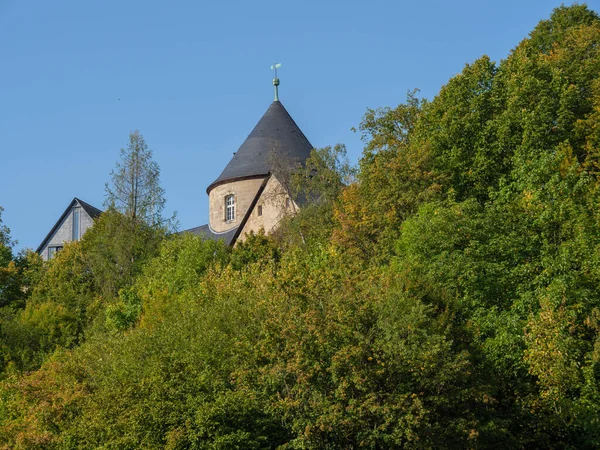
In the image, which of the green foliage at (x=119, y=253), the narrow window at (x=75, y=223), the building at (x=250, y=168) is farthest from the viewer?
the narrow window at (x=75, y=223)

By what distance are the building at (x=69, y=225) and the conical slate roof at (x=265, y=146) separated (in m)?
14.3

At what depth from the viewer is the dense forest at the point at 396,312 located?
2358cm

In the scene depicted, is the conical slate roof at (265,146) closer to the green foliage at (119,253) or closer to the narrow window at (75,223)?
the green foliage at (119,253)

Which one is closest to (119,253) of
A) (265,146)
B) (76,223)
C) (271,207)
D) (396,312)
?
(271,207)

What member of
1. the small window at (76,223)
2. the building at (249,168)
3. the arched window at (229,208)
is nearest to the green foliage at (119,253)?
the building at (249,168)

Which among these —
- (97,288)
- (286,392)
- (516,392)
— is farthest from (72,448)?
(97,288)

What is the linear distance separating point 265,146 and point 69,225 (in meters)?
20.2

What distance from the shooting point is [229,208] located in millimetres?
59594

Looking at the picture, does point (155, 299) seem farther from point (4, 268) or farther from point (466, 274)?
point (4, 268)

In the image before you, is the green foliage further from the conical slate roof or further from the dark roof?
the dark roof

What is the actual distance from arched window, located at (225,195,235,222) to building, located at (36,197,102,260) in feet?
50.6

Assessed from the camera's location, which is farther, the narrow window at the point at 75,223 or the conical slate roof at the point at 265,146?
the narrow window at the point at 75,223

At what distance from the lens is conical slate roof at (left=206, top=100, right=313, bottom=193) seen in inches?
2258

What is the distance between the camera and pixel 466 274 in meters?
29.4
